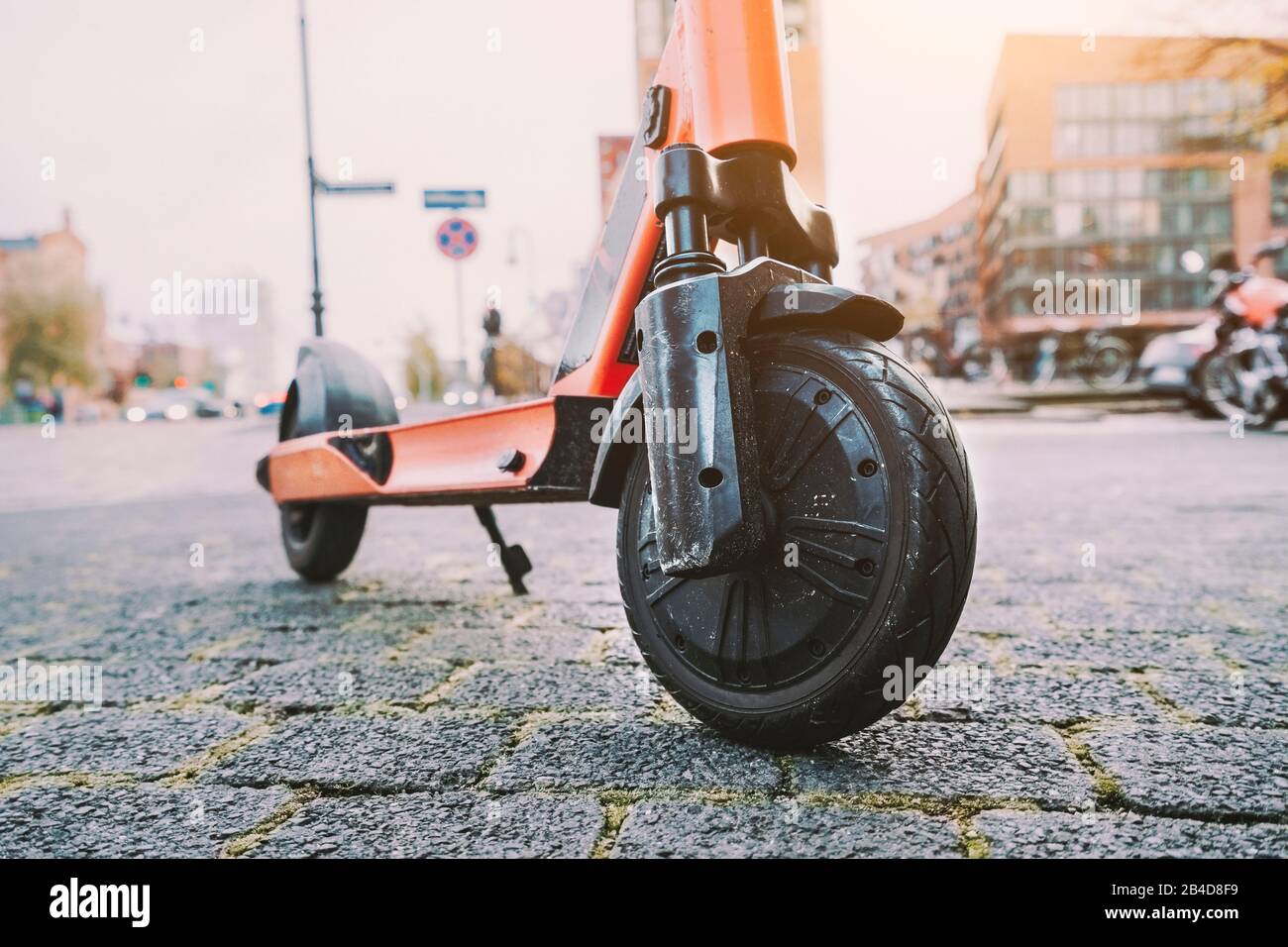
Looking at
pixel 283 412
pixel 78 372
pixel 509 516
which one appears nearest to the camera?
pixel 283 412

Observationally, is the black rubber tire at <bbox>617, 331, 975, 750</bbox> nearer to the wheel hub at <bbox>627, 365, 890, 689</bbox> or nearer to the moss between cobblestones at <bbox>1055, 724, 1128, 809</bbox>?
the wheel hub at <bbox>627, 365, 890, 689</bbox>

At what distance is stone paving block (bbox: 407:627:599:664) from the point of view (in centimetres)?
231

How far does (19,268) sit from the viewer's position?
5781 centimetres

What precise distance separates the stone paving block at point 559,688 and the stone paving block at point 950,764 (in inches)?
17.3

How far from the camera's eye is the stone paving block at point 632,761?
1.47 m

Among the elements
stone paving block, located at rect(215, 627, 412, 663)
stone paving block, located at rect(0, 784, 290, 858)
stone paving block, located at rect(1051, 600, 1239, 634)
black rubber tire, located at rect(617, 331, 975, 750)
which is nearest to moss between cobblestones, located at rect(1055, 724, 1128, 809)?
black rubber tire, located at rect(617, 331, 975, 750)

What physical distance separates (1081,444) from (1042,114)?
1928 inches

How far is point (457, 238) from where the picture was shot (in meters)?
9.73

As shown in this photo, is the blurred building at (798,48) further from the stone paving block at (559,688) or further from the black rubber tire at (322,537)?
the black rubber tire at (322,537)

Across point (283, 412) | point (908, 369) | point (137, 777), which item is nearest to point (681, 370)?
point (908, 369)

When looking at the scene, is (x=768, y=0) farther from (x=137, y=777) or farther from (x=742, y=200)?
(x=137, y=777)

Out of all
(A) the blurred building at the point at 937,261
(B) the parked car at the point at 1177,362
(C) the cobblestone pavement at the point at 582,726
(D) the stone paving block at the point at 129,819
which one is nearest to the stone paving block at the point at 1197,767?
(C) the cobblestone pavement at the point at 582,726

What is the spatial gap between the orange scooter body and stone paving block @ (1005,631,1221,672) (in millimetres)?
1089

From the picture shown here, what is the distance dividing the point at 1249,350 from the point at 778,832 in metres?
9.67
